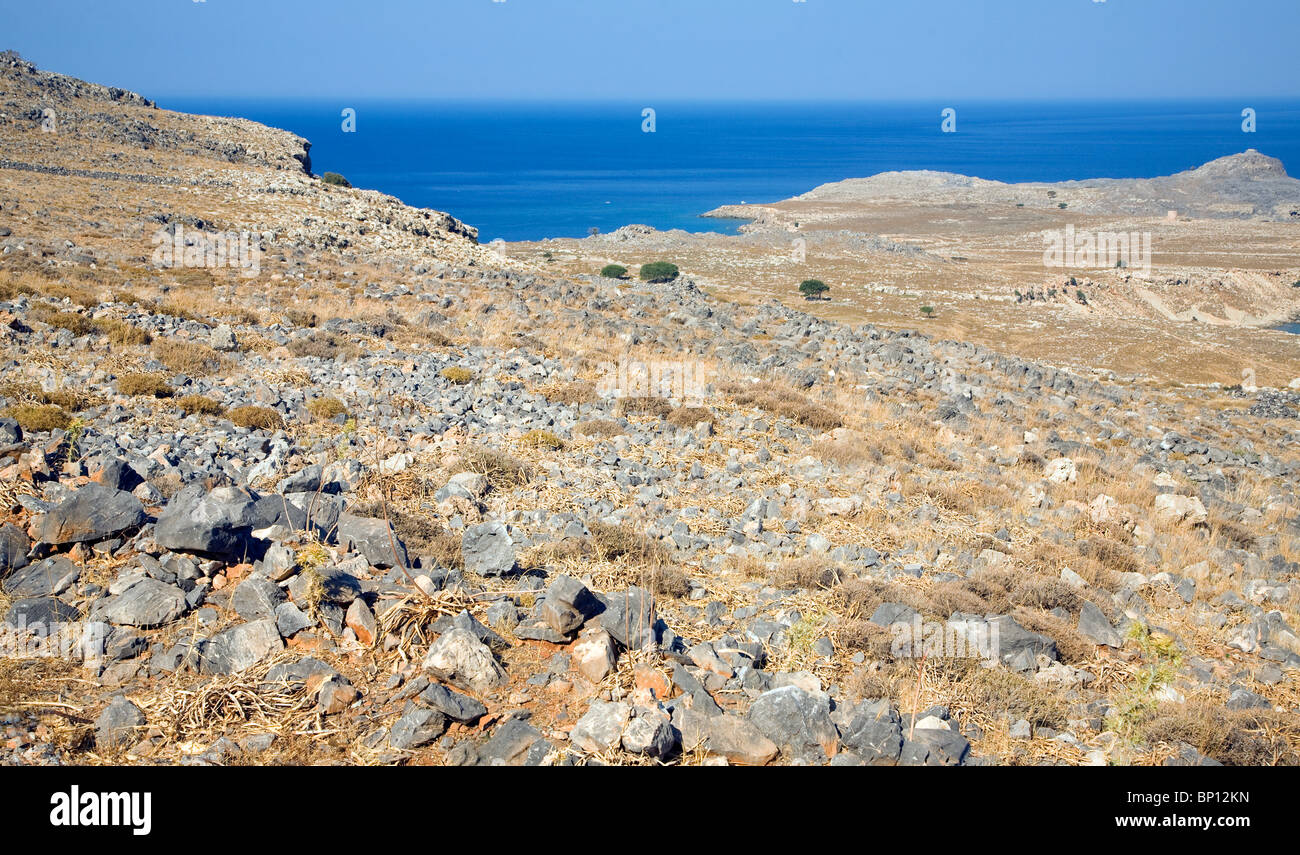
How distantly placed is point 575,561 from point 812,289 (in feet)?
148

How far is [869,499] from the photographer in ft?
32.8

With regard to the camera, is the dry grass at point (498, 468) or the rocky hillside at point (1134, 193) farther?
the rocky hillside at point (1134, 193)

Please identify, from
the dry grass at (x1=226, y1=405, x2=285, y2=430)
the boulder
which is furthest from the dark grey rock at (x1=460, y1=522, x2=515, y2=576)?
the dry grass at (x1=226, y1=405, x2=285, y2=430)

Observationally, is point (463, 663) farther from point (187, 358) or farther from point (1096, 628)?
point (187, 358)

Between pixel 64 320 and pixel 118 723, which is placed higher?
pixel 64 320

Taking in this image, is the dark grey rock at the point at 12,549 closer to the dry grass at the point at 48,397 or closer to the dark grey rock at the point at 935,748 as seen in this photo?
the dry grass at the point at 48,397

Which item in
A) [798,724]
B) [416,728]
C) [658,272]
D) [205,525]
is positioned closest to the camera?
[416,728]

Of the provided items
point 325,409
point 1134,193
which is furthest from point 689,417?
point 1134,193

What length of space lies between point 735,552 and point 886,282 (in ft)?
175

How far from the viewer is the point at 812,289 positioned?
1961 inches

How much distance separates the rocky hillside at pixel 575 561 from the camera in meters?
4.87

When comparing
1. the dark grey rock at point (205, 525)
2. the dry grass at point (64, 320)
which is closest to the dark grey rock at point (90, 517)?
the dark grey rock at point (205, 525)

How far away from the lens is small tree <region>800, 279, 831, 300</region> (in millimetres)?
49469

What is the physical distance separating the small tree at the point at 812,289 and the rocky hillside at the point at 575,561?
32.6m
